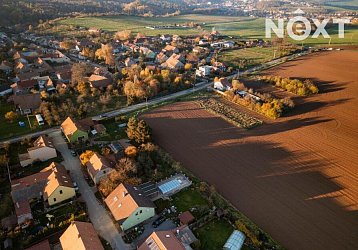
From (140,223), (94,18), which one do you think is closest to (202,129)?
(140,223)

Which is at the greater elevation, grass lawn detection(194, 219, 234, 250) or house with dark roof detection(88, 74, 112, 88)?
house with dark roof detection(88, 74, 112, 88)

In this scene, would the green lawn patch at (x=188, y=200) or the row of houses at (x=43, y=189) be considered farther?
the green lawn patch at (x=188, y=200)

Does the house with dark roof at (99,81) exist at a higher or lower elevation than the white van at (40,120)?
higher

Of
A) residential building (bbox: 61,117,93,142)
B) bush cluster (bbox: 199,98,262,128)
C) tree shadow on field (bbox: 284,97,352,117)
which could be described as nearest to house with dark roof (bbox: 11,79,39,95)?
residential building (bbox: 61,117,93,142)

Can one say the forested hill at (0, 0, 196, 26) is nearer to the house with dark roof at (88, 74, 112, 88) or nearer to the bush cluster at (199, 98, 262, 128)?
the house with dark roof at (88, 74, 112, 88)

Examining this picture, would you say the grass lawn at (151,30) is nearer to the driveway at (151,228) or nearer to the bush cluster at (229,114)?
the bush cluster at (229,114)

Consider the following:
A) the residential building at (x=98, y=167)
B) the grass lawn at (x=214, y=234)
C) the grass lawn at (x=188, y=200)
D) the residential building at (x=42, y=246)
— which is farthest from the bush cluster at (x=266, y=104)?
the residential building at (x=42, y=246)
